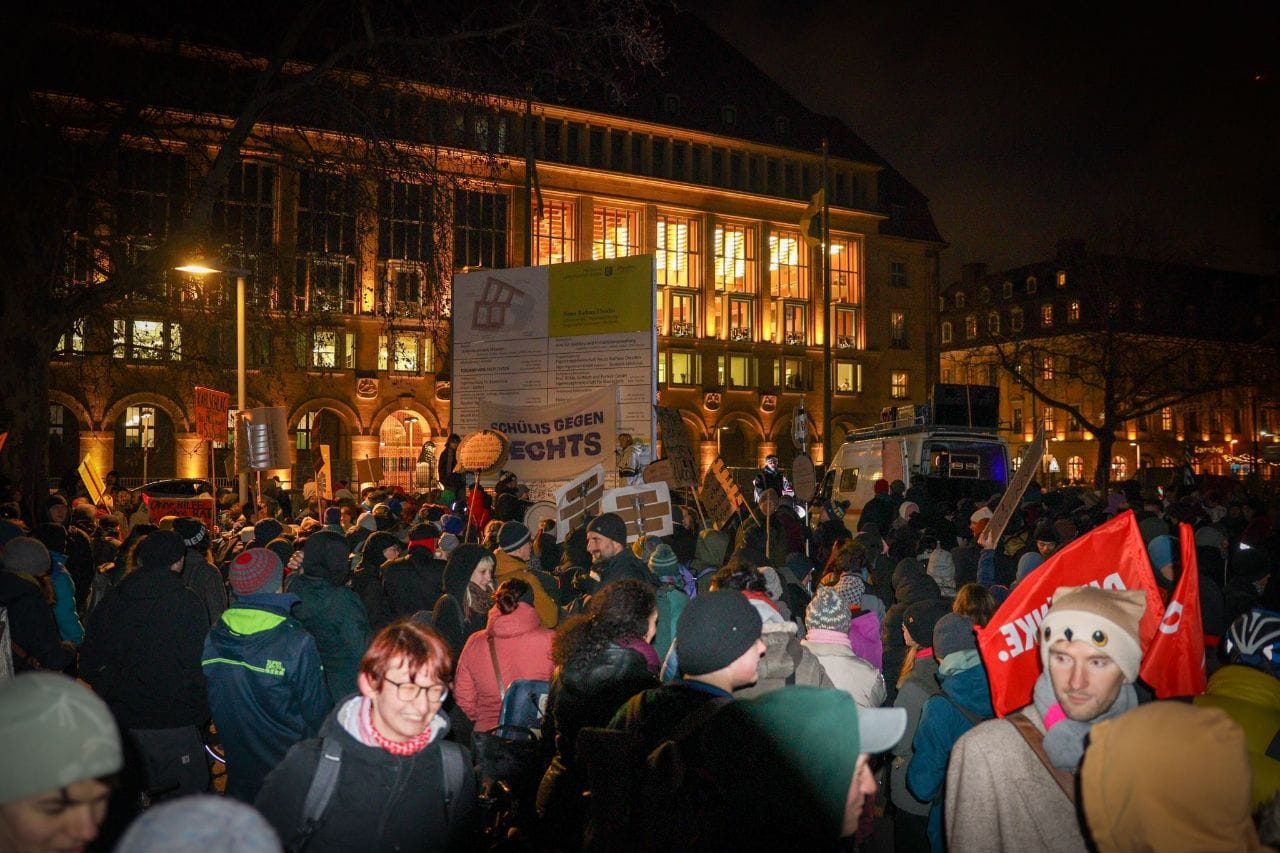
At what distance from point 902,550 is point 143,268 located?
10339 mm

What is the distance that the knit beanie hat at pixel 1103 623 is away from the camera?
2.81 meters

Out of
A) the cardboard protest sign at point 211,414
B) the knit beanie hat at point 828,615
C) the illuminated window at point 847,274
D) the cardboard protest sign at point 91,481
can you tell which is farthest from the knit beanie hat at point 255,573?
the illuminated window at point 847,274

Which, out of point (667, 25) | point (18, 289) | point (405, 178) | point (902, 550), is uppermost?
point (667, 25)

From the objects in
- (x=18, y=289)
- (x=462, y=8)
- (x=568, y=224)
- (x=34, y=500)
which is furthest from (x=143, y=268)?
(x=568, y=224)

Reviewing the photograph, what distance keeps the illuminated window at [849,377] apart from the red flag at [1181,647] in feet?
168

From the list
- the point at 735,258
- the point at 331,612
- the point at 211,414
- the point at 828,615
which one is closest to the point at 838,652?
the point at 828,615

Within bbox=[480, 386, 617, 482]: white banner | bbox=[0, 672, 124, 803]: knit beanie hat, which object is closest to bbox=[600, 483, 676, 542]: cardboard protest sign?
bbox=[480, 386, 617, 482]: white banner

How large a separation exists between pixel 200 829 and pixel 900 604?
5415mm

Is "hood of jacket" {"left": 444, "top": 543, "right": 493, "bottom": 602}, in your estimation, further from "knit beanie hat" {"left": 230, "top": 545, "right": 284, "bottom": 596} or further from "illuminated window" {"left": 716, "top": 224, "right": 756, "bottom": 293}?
"illuminated window" {"left": 716, "top": 224, "right": 756, "bottom": 293}

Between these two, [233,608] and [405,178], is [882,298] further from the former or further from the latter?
[233,608]

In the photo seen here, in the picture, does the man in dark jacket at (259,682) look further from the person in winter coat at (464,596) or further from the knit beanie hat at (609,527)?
the knit beanie hat at (609,527)

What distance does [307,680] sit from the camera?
174 inches

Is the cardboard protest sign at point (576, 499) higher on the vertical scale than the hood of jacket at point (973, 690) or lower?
higher

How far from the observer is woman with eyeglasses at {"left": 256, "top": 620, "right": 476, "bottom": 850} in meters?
2.82
